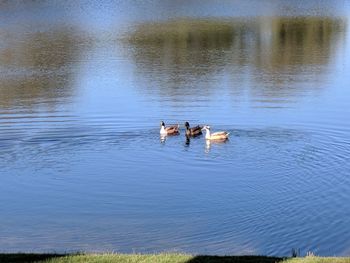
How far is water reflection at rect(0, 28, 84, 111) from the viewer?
35.0 m

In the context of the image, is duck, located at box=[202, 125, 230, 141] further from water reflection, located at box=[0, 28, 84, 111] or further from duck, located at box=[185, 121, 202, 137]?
water reflection, located at box=[0, 28, 84, 111]

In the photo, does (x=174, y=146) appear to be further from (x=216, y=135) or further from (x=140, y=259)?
(x=140, y=259)

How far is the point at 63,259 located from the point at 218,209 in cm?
743

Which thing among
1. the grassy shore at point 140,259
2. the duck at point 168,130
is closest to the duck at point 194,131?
the duck at point 168,130

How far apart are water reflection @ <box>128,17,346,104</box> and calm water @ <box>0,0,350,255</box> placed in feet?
0.47

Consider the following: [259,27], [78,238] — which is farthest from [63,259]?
[259,27]

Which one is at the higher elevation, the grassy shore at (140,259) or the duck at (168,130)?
the grassy shore at (140,259)

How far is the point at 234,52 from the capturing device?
4819 cm

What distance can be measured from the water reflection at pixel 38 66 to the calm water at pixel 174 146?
0.37 ft

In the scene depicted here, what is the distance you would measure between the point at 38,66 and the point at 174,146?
19427 mm

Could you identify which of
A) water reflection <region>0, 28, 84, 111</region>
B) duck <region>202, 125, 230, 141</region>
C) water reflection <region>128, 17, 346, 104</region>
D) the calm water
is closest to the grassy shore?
the calm water

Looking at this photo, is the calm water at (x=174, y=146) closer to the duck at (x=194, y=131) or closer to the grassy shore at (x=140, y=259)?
the duck at (x=194, y=131)

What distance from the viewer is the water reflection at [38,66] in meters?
35.0

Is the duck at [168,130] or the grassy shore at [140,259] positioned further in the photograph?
the duck at [168,130]
